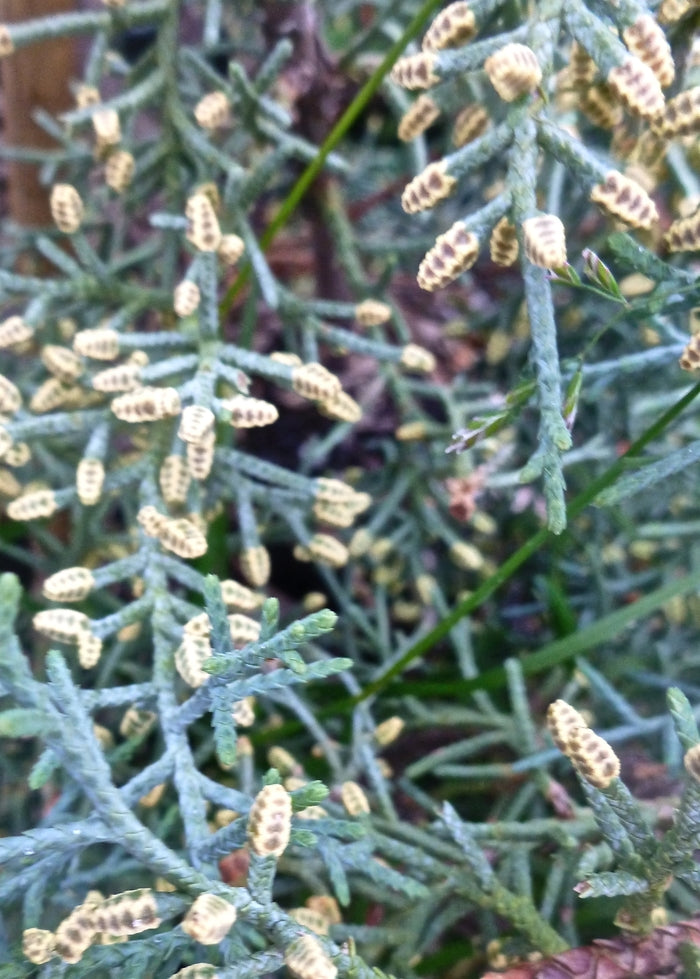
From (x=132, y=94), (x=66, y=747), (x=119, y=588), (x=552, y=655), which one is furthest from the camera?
(x=119, y=588)

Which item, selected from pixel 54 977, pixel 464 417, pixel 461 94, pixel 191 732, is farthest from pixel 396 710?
pixel 461 94

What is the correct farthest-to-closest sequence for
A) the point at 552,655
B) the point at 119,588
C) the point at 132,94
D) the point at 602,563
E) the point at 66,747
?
the point at 119,588
the point at 602,563
the point at 132,94
the point at 552,655
the point at 66,747

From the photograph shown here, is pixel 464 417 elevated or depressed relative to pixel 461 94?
depressed

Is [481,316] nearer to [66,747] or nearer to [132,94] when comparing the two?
[132,94]

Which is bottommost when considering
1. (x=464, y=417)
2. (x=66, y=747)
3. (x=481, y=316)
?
(x=66, y=747)

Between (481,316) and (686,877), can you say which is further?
(481,316)

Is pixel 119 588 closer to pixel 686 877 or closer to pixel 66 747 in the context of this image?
pixel 66 747
